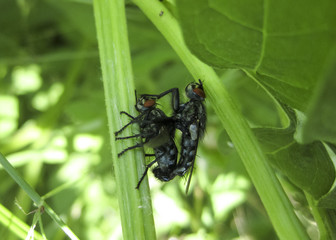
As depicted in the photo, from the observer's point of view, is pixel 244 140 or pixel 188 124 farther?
pixel 188 124

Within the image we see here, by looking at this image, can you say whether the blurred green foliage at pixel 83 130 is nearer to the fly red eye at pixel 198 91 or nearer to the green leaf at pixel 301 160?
the fly red eye at pixel 198 91

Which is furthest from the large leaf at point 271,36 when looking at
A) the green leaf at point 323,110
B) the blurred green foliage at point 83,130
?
the blurred green foliage at point 83,130

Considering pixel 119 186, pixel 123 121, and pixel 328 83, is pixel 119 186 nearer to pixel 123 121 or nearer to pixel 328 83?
pixel 123 121

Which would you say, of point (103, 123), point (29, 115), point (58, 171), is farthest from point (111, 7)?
point (29, 115)

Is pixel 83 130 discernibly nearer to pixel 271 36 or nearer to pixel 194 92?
pixel 194 92

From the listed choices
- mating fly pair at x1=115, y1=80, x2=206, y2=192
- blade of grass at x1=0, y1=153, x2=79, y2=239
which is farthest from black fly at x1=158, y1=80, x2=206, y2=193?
blade of grass at x1=0, y1=153, x2=79, y2=239

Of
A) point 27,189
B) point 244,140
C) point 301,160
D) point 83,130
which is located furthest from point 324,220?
point 83,130
